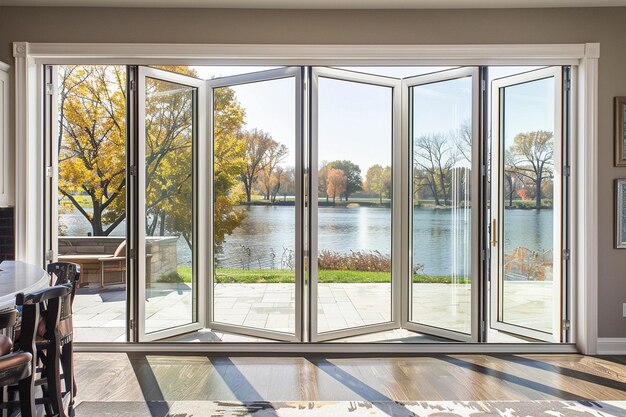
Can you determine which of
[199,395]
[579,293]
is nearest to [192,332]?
[199,395]

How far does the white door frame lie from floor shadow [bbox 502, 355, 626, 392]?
18.7 inches

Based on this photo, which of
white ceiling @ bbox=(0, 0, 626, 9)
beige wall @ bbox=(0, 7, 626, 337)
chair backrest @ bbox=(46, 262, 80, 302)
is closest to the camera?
chair backrest @ bbox=(46, 262, 80, 302)

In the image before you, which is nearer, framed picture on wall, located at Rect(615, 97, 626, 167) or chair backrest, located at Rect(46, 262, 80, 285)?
chair backrest, located at Rect(46, 262, 80, 285)

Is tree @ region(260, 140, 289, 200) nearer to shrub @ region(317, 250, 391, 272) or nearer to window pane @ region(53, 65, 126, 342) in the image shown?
shrub @ region(317, 250, 391, 272)

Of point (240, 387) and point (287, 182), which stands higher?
point (287, 182)

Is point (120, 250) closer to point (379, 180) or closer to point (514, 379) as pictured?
point (379, 180)

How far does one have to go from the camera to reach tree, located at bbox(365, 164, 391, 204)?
4.25 metres

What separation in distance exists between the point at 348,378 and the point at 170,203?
211cm

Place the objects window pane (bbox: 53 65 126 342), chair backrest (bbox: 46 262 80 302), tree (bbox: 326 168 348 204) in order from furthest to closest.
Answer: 1. window pane (bbox: 53 65 126 342)
2. tree (bbox: 326 168 348 204)
3. chair backrest (bbox: 46 262 80 302)

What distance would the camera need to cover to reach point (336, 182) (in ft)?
13.6

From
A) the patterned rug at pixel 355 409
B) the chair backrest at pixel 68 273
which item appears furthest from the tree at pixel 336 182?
the chair backrest at pixel 68 273

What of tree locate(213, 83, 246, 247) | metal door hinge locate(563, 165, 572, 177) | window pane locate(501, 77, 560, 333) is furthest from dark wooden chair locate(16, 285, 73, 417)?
metal door hinge locate(563, 165, 572, 177)

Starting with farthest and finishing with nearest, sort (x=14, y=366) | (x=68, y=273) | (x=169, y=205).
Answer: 1. (x=169, y=205)
2. (x=68, y=273)
3. (x=14, y=366)

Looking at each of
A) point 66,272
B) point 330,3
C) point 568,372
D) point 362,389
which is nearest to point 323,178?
point 330,3
